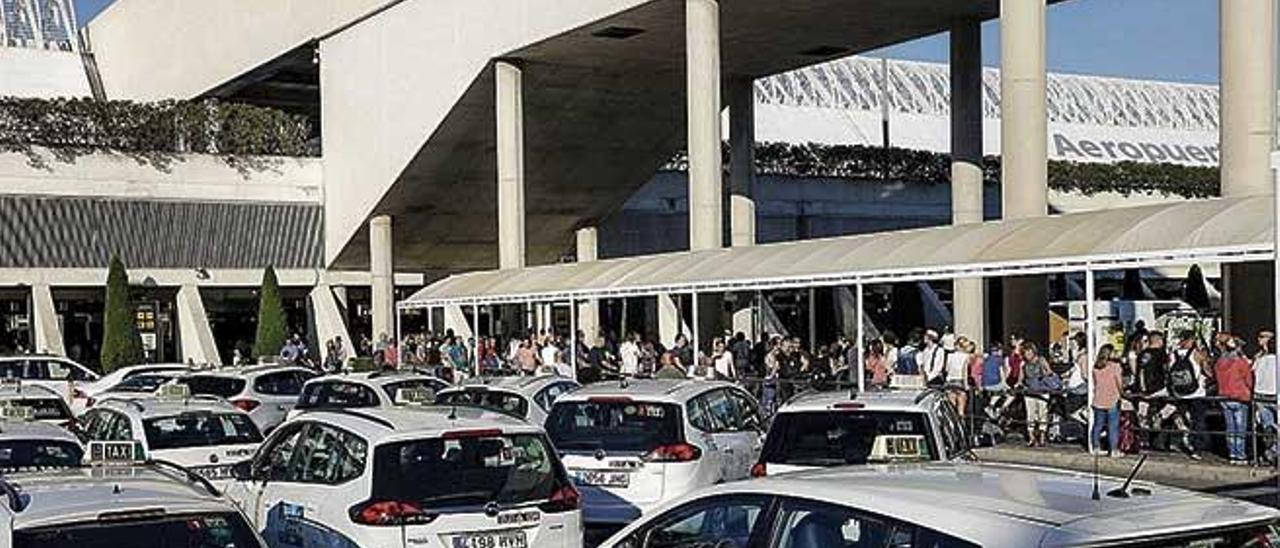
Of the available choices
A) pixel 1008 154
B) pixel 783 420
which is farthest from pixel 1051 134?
pixel 783 420

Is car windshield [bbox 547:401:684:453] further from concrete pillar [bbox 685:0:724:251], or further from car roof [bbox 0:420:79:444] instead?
concrete pillar [bbox 685:0:724:251]

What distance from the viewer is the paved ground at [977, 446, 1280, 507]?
16.2 metres

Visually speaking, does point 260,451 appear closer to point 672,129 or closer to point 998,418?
point 998,418

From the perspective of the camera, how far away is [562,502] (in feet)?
32.9

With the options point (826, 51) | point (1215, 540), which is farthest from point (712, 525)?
point (826, 51)

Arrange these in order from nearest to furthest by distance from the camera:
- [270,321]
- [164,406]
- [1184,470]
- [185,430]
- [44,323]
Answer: [185,430] < [164,406] < [1184,470] < [270,321] < [44,323]

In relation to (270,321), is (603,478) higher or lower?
lower

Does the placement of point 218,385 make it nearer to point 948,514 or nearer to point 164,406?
point 164,406

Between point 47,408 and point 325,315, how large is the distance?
28871mm

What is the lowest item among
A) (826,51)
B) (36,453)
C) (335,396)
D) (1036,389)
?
(1036,389)

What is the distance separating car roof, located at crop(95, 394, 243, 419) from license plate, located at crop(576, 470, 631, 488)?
167 inches

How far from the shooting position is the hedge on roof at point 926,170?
5206 centimetres

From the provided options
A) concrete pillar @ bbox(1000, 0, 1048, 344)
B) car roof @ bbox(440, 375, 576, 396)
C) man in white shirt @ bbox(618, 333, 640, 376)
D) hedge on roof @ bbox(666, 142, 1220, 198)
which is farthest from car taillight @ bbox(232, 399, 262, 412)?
hedge on roof @ bbox(666, 142, 1220, 198)

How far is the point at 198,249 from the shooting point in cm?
4706
